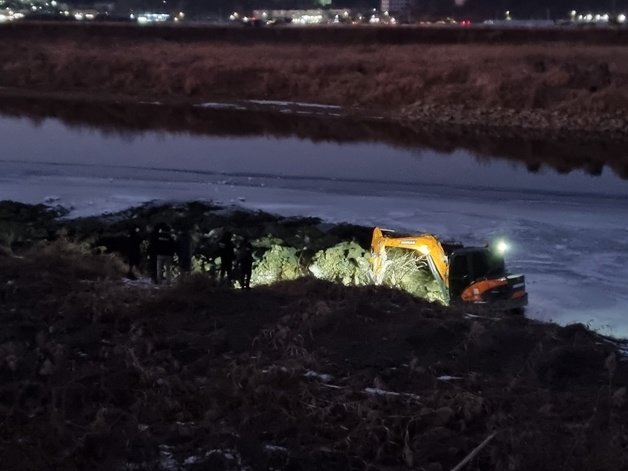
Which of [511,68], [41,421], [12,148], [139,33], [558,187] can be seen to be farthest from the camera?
[139,33]

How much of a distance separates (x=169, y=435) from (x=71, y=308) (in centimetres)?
293

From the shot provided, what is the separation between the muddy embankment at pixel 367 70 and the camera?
39.6 metres

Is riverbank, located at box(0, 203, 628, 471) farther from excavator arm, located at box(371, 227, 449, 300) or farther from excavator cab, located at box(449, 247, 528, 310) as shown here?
excavator arm, located at box(371, 227, 449, 300)

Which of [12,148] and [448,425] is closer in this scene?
[448,425]

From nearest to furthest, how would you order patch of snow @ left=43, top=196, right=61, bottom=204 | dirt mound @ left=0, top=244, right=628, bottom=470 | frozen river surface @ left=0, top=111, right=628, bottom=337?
dirt mound @ left=0, top=244, right=628, bottom=470 → frozen river surface @ left=0, top=111, right=628, bottom=337 → patch of snow @ left=43, top=196, right=61, bottom=204

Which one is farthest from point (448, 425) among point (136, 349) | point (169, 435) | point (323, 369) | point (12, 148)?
point (12, 148)

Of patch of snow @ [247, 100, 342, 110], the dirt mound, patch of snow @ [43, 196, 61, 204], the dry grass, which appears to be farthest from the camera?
patch of snow @ [247, 100, 342, 110]

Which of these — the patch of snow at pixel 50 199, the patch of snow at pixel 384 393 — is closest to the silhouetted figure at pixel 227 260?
the patch of snow at pixel 384 393

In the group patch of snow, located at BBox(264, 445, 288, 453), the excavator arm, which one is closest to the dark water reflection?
the excavator arm

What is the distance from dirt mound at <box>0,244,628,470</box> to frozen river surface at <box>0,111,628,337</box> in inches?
189

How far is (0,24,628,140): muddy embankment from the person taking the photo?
39594 millimetres

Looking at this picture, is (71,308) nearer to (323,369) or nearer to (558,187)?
(323,369)

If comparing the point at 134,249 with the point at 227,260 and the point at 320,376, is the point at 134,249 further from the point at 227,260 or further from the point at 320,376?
the point at 320,376

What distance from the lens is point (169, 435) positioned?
6.74 meters
